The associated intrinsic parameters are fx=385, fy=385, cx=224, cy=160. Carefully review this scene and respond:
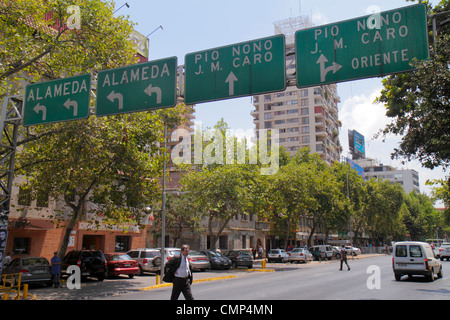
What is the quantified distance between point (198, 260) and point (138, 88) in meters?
18.5

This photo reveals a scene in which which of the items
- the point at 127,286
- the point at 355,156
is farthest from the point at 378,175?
the point at 127,286

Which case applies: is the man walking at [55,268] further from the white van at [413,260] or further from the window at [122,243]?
the white van at [413,260]

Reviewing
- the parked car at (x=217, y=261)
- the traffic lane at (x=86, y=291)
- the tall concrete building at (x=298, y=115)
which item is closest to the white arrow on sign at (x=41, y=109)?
the traffic lane at (x=86, y=291)

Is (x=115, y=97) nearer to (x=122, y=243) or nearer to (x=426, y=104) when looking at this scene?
(x=426, y=104)

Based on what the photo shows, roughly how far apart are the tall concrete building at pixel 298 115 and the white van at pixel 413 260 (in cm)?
6176

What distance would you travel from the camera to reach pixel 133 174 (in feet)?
58.4

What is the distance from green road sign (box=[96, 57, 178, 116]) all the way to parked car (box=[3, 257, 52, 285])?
10117 millimetres

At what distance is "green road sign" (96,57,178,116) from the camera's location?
10.0 metres

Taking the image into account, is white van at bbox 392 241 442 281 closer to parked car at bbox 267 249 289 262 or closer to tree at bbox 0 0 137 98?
tree at bbox 0 0 137 98

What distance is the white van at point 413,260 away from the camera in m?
18.0

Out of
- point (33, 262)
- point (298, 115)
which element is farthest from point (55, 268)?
point (298, 115)

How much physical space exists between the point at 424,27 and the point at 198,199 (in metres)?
22.5

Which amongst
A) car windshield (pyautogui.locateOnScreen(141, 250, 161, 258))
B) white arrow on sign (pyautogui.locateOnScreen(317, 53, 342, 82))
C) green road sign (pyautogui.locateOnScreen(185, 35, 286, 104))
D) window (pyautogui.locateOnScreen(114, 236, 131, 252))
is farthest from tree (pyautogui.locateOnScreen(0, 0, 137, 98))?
window (pyautogui.locateOnScreen(114, 236, 131, 252))

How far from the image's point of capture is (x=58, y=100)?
11.3 metres
